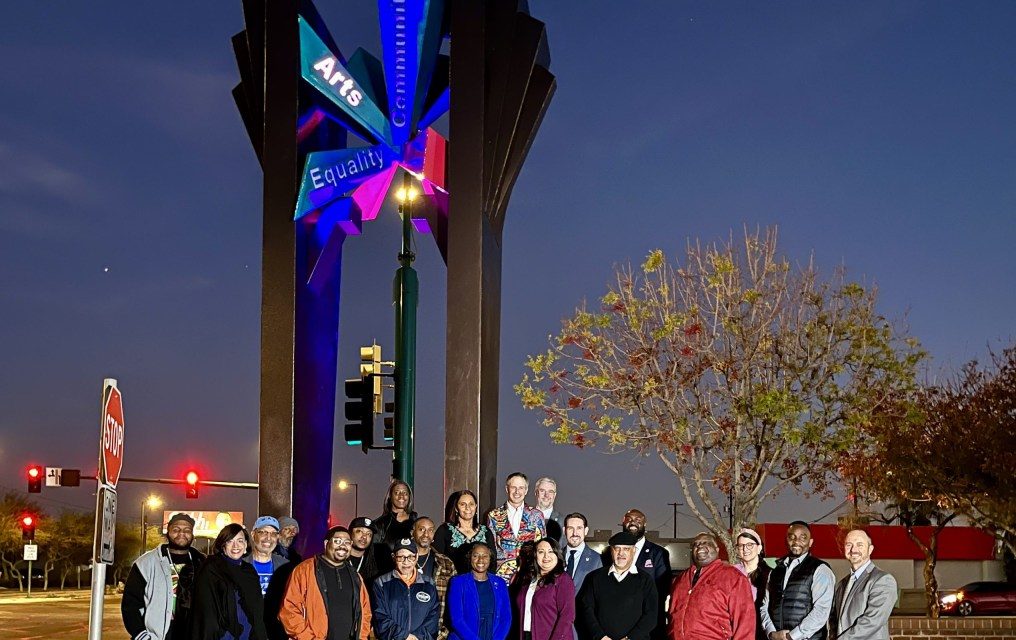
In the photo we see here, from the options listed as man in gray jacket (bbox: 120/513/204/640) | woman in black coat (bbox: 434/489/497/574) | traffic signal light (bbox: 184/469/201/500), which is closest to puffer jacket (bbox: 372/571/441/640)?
woman in black coat (bbox: 434/489/497/574)

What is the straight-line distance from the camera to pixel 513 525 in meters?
10.9

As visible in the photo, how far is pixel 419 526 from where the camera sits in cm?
1038

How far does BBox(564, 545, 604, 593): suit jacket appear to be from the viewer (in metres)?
10.6

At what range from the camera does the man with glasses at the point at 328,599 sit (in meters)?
9.88

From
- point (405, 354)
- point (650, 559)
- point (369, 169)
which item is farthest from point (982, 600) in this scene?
point (650, 559)

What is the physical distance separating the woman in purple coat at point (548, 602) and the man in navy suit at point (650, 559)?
45 cm

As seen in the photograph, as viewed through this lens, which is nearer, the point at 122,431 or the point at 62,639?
the point at 122,431

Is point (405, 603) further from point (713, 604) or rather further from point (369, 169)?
point (369, 169)

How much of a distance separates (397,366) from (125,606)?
6450mm

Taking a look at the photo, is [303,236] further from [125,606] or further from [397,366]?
Answer: [125,606]

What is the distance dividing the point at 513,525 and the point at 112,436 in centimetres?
472

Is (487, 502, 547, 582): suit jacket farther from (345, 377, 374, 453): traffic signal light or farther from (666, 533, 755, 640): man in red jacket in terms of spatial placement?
(345, 377, 374, 453): traffic signal light

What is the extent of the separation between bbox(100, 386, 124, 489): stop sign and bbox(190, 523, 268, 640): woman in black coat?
9.43ft

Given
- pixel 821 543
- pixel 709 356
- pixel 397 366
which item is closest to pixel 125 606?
pixel 397 366
